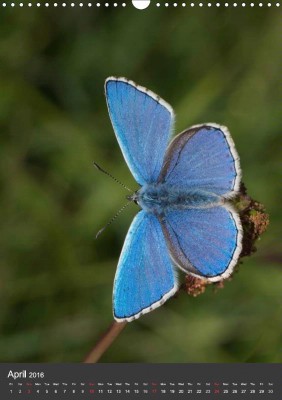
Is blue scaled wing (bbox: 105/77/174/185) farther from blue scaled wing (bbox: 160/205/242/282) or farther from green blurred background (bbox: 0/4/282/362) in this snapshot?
green blurred background (bbox: 0/4/282/362)

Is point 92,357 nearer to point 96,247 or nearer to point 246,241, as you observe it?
point 246,241

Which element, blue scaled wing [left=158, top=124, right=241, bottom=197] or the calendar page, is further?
the calendar page

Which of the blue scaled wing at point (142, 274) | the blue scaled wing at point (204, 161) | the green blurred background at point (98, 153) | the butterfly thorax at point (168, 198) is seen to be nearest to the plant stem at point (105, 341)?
the blue scaled wing at point (142, 274)

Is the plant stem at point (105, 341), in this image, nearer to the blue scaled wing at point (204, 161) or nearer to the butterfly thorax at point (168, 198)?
the butterfly thorax at point (168, 198)

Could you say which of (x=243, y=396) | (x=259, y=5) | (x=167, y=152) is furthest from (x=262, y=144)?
(x=243, y=396)

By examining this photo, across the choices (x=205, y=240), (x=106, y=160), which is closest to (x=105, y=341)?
(x=205, y=240)

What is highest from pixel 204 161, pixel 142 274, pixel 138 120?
pixel 138 120

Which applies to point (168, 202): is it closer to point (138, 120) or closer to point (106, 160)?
point (138, 120)

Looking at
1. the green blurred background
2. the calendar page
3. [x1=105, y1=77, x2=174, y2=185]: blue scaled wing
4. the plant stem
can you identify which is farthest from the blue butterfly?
the green blurred background

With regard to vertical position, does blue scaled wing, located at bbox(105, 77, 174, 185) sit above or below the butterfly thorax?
above
